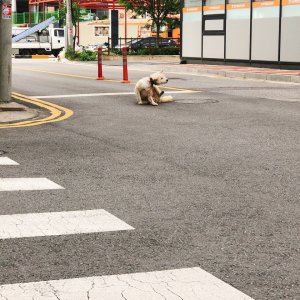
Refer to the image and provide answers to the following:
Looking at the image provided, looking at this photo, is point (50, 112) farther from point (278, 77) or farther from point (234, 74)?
point (234, 74)

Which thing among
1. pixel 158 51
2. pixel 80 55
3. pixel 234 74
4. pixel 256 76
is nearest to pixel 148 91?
pixel 256 76

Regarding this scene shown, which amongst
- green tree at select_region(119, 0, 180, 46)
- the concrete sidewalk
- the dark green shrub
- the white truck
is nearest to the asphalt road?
the concrete sidewalk

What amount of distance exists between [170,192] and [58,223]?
Answer: 1.40 meters

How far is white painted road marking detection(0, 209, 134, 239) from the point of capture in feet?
16.9

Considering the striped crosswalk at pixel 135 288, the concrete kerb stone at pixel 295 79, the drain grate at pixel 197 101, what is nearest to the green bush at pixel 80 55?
the concrete kerb stone at pixel 295 79

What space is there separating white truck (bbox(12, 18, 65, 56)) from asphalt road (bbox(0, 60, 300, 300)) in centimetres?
4557

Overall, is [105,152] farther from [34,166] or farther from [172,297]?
[172,297]

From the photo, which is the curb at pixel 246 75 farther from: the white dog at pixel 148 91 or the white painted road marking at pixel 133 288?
the white painted road marking at pixel 133 288

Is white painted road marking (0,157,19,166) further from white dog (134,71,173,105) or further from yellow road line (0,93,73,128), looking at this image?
white dog (134,71,173,105)

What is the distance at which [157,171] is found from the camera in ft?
24.8

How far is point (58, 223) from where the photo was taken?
5.41 metres

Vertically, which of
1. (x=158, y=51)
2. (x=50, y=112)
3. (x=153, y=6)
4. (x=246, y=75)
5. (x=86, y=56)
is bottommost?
(x=86, y=56)

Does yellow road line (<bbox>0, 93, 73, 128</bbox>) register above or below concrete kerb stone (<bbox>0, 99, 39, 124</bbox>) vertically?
below

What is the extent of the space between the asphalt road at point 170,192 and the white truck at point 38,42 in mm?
45568
